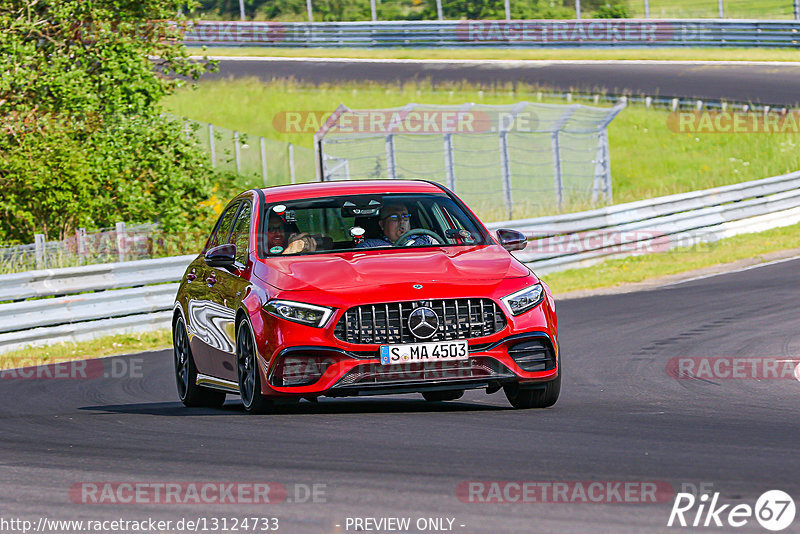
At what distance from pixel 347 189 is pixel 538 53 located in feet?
126

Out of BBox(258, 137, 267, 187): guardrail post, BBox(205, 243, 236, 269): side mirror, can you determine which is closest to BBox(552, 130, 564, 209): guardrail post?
BBox(258, 137, 267, 187): guardrail post

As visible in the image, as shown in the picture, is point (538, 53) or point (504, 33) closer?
point (538, 53)

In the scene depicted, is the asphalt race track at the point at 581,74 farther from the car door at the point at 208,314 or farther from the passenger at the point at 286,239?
the passenger at the point at 286,239

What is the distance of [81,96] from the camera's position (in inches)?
900

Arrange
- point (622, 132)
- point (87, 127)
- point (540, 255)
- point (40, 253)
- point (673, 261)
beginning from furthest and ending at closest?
1. point (622, 132)
2. point (673, 261)
3. point (87, 127)
4. point (540, 255)
5. point (40, 253)

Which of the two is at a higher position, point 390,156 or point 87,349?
point 390,156

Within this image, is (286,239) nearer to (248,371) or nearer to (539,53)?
(248,371)

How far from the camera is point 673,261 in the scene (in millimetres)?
23641

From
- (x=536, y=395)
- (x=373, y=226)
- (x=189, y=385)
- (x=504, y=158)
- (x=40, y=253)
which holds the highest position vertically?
(x=373, y=226)

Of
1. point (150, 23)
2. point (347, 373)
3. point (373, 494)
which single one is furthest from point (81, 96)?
point (373, 494)

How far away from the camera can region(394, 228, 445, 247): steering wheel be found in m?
9.79

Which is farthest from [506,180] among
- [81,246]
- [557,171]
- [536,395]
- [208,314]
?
[536,395]

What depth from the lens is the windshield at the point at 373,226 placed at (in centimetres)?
973

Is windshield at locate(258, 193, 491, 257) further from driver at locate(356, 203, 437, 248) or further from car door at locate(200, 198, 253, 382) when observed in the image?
car door at locate(200, 198, 253, 382)
